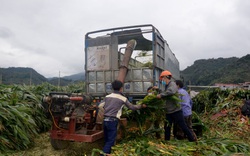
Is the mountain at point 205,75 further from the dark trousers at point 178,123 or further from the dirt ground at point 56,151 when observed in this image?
the dark trousers at point 178,123

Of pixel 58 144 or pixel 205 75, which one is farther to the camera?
pixel 205 75

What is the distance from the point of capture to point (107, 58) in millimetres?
7617

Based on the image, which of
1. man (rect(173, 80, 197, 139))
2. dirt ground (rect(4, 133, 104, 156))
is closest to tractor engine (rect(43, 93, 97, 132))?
dirt ground (rect(4, 133, 104, 156))

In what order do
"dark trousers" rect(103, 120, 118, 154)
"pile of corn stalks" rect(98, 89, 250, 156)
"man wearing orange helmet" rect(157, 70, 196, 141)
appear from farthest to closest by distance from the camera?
"man wearing orange helmet" rect(157, 70, 196, 141) < "dark trousers" rect(103, 120, 118, 154) < "pile of corn stalks" rect(98, 89, 250, 156)

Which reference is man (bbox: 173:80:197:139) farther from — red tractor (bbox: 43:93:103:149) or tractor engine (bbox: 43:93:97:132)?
tractor engine (bbox: 43:93:97:132)

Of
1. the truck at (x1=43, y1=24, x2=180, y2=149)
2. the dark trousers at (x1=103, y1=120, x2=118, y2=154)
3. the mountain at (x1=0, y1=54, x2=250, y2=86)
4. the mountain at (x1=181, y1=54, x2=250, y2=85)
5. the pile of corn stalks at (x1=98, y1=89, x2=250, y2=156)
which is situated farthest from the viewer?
the mountain at (x1=181, y1=54, x2=250, y2=85)

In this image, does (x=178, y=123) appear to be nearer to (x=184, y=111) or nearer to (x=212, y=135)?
(x=184, y=111)

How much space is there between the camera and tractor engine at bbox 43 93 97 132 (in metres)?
4.43

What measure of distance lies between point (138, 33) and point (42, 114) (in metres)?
3.89

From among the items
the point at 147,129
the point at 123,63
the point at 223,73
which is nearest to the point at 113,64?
the point at 123,63

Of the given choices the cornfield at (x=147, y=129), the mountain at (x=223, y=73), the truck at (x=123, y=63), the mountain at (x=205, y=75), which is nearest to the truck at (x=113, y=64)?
the truck at (x=123, y=63)

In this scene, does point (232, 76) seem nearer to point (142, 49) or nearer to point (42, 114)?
point (142, 49)

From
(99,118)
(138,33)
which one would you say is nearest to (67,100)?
(99,118)

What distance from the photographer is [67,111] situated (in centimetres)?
450
